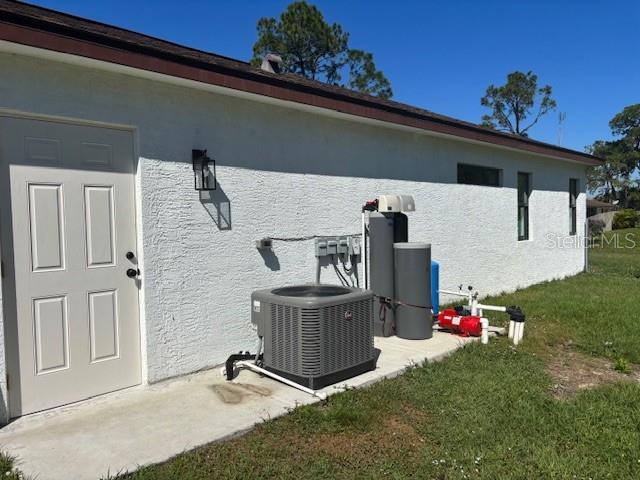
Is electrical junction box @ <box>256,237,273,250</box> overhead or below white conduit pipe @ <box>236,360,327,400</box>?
overhead

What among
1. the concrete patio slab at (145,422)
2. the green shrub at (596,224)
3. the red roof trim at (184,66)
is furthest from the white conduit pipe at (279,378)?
the green shrub at (596,224)

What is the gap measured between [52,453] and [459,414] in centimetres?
285

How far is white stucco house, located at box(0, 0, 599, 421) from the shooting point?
3.68 meters

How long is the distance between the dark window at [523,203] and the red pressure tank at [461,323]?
191 inches

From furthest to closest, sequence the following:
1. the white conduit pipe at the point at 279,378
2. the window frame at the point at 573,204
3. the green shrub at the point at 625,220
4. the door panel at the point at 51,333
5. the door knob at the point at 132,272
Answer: the green shrub at the point at 625,220 → the window frame at the point at 573,204 → the door knob at the point at 132,272 → the white conduit pipe at the point at 279,378 → the door panel at the point at 51,333

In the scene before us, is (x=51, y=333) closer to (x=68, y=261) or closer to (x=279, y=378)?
(x=68, y=261)

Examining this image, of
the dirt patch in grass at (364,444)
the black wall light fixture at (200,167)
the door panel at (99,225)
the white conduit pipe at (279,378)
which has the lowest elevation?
the dirt patch in grass at (364,444)

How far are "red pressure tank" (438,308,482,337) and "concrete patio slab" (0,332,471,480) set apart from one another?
1.60 meters

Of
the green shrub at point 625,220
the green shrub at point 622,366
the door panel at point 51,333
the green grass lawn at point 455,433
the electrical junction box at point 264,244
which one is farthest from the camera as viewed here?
the green shrub at point 625,220

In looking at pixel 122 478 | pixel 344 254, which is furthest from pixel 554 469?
pixel 344 254

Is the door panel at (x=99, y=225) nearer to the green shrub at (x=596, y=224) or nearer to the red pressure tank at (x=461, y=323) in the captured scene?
the red pressure tank at (x=461, y=323)

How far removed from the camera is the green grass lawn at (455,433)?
3.03m

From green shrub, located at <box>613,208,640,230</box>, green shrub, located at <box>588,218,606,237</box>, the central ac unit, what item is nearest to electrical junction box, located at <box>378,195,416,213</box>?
the central ac unit

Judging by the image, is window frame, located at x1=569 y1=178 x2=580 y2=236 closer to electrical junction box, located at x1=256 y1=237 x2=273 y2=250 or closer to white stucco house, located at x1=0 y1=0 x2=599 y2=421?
white stucco house, located at x1=0 y1=0 x2=599 y2=421
